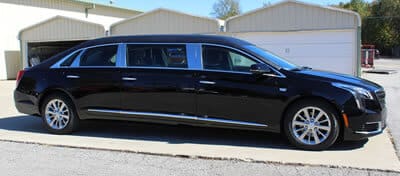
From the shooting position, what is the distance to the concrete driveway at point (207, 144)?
18.8 feet

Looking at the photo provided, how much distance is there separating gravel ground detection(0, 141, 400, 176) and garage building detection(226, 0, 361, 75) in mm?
11978

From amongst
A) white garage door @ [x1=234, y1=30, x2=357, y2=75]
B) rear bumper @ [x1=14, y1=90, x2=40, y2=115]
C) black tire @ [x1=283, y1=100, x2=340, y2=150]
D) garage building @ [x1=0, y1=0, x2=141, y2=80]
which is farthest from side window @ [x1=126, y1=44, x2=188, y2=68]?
garage building @ [x1=0, y1=0, x2=141, y2=80]

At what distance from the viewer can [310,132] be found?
619 cm

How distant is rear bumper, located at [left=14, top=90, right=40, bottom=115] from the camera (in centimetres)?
780

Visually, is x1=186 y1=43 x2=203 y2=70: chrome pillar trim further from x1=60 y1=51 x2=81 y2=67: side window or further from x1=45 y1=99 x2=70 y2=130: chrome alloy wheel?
x1=45 y1=99 x2=70 y2=130: chrome alloy wheel

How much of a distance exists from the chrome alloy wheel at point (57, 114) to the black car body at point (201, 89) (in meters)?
0.02

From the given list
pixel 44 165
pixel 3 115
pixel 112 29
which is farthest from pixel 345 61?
pixel 44 165

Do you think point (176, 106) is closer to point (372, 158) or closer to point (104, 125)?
point (104, 125)

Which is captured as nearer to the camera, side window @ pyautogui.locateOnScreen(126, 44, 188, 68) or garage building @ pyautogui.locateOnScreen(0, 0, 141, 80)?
side window @ pyautogui.locateOnScreen(126, 44, 188, 68)

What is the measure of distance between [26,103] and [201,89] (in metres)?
3.39

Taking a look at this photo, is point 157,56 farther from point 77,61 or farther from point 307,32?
point 307,32

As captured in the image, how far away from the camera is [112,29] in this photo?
20703mm

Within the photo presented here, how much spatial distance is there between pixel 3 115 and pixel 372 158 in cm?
777

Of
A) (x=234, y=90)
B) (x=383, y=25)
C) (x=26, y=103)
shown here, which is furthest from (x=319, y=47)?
(x=383, y=25)
